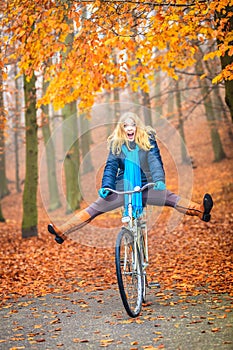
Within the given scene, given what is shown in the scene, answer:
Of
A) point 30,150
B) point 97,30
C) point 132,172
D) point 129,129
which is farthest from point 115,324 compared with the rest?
point 30,150

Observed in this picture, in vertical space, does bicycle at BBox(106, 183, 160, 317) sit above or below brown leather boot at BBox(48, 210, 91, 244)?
below

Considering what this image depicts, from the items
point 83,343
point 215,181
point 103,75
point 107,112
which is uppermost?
point 107,112

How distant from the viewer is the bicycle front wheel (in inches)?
224

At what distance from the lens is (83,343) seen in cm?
500

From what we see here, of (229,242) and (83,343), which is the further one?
(229,242)

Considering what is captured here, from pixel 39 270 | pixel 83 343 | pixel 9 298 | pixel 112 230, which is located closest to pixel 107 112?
pixel 112 230

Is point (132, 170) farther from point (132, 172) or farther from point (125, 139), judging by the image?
point (125, 139)

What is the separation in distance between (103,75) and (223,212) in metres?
6.98

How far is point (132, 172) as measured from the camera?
6.31 meters

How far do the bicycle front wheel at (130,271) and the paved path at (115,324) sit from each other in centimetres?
17

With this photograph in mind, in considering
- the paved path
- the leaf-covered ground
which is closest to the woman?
the paved path

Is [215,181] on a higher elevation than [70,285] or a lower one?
higher

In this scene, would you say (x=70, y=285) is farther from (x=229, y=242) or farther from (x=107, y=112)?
(x=107, y=112)

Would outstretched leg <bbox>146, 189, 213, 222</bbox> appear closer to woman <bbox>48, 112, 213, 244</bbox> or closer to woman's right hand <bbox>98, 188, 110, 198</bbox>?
woman <bbox>48, 112, 213, 244</bbox>
